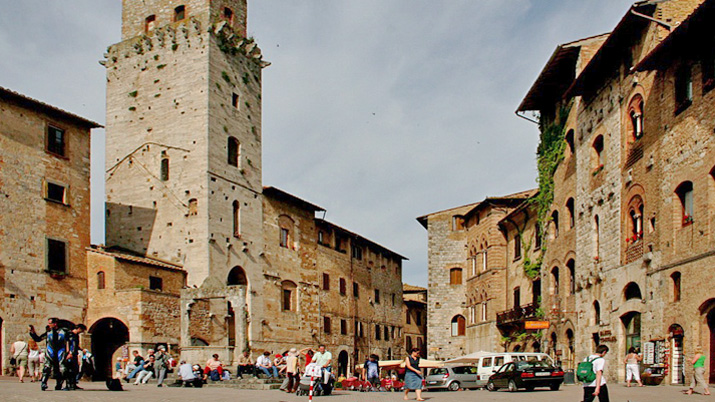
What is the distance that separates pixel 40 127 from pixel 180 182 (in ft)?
26.9

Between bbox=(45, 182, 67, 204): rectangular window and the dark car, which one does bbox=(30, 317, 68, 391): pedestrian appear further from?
bbox=(45, 182, 67, 204): rectangular window

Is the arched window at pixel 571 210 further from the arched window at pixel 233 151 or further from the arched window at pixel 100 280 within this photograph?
the arched window at pixel 100 280

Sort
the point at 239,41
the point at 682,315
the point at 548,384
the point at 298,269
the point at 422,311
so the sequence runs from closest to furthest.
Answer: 1. the point at 682,315
2. the point at 548,384
3. the point at 239,41
4. the point at 298,269
5. the point at 422,311

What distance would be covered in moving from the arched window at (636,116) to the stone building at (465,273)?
1878cm

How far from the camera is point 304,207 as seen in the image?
4584 centimetres

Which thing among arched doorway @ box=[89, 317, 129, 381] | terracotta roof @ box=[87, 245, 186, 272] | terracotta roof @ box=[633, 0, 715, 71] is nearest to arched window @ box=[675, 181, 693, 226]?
terracotta roof @ box=[633, 0, 715, 71]

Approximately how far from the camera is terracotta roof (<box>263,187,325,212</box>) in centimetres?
4259

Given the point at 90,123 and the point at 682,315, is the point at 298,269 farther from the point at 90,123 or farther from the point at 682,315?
the point at 682,315

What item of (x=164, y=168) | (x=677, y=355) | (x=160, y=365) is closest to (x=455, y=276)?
(x=164, y=168)

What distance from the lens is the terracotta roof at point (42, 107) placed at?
1194 inches

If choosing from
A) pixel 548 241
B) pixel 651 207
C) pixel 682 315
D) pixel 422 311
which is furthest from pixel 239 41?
pixel 422 311

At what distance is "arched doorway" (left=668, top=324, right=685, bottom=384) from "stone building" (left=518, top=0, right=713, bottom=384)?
1.6 inches

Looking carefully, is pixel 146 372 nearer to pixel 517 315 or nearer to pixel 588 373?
pixel 588 373

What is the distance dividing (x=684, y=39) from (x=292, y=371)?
13.9 m
